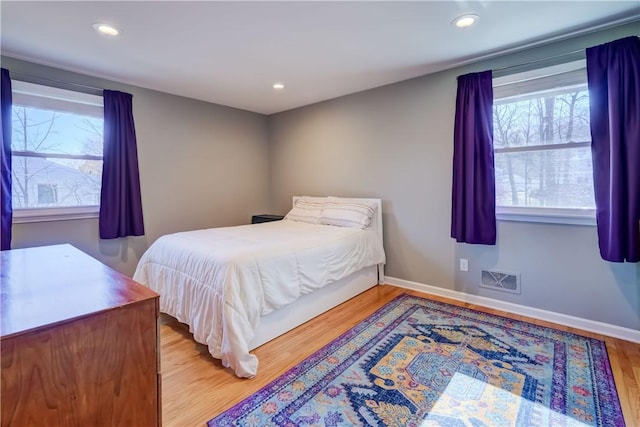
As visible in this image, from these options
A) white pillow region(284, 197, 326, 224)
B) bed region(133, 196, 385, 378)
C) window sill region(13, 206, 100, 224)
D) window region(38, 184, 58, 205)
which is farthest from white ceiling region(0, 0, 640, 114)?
bed region(133, 196, 385, 378)

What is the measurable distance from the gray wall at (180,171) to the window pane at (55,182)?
0.21 meters

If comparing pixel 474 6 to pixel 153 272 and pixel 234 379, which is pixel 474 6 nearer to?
pixel 234 379

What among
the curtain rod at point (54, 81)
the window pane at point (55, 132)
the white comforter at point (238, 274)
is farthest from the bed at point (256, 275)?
the curtain rod at point (54, 81)

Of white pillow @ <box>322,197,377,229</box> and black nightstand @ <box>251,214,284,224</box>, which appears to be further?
black nightstand @ <box>251,214,284,224</box>

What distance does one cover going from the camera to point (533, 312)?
269cm

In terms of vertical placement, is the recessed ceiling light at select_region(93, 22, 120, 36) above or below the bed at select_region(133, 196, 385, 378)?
above

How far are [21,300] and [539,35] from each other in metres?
3.48

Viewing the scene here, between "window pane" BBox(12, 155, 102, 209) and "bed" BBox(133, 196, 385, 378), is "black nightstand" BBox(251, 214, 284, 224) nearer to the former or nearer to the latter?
"bed" BBox(133, 196, 385, 378)

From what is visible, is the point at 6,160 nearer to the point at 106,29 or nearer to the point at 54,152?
the point at 54,152

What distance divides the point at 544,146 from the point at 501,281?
1248mm

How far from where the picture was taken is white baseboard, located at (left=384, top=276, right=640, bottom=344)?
231 cm

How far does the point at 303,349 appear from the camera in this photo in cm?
221

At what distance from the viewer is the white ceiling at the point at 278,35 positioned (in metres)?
1.99

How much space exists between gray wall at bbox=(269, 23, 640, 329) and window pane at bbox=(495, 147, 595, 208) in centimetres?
22
